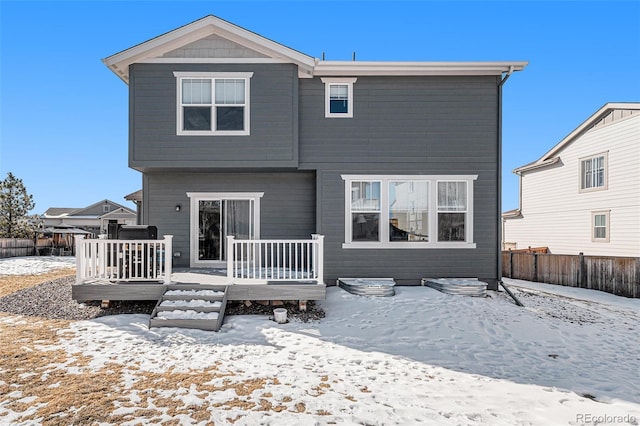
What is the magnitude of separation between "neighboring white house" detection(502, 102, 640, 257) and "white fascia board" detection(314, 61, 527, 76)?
8074 mm

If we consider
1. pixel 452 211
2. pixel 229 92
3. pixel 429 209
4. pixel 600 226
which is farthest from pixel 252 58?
pixel 600 226

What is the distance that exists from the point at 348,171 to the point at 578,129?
1250 cm

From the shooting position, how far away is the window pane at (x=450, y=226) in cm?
965

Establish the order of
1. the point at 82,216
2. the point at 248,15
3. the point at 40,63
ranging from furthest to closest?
the point at 82,216
the point at 40,63
the point at 248,15

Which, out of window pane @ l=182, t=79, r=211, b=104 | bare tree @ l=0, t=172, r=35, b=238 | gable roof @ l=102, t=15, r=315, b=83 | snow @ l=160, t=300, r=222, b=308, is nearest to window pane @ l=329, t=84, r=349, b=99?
gable roof @ l=102, t=15, r=315, b=83

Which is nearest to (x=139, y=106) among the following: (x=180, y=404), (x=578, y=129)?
(x=180, y=404)

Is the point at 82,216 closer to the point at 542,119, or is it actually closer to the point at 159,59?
the point at 159,59

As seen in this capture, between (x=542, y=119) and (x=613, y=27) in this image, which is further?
(x=542, y=119)

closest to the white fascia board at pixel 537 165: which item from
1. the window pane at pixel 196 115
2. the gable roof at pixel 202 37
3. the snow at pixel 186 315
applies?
the gable roof at pixel 202 37

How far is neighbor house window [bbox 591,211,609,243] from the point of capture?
46.9 feet

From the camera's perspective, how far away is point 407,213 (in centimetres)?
964

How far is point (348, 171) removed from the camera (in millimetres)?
9625

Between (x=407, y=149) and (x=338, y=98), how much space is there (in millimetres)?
2416

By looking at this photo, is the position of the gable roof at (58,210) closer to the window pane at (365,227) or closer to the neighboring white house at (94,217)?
the neighboring white house at (94,217)
